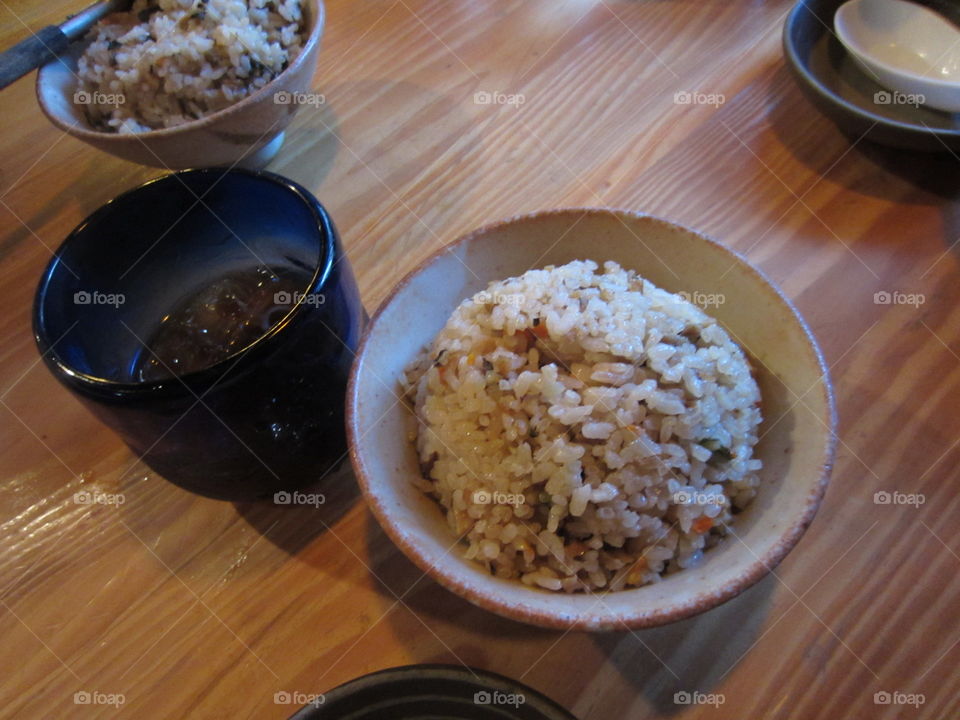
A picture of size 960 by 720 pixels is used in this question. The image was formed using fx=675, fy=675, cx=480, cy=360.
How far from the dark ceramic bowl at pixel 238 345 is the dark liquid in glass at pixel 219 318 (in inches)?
0.4

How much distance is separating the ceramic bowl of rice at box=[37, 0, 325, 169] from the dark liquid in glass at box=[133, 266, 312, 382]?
1.31 ft

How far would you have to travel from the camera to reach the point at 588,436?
84 cm

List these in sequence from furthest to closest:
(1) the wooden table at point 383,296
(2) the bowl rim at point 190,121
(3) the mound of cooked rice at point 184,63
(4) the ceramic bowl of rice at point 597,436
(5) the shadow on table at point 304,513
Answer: (3) the mound of cooked rice at point 184,63
(2) the bowl rim at point 190,121
(5) the shadow on table at point 304,513
(1) the wooden table at point 383,296
(4) the ceramic bowl of rice at point 597,436

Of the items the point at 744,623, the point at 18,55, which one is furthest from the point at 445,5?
the point at 744,623

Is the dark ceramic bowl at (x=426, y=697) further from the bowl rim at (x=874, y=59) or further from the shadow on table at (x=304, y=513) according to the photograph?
the bowl rim at (x=874, y=59)

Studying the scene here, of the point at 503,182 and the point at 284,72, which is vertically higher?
the point at 284,72

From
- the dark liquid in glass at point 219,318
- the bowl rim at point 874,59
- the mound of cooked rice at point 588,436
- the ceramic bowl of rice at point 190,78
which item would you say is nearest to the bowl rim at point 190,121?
the ceramic bowl of rice at point 190,78

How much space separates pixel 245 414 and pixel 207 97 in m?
0.85

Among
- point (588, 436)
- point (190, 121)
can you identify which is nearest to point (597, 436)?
point (588, 436)

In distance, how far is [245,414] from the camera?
85 centimetres

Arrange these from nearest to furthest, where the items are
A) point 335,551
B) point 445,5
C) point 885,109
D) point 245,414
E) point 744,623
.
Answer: point 245,414 < point 744,623 < point 335,551 < point 885,109 < point 445,5

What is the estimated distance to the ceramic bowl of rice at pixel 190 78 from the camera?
1.34 metres

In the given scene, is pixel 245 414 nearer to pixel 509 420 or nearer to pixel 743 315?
pixel 509 420

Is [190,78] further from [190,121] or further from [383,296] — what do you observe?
[383,296]
